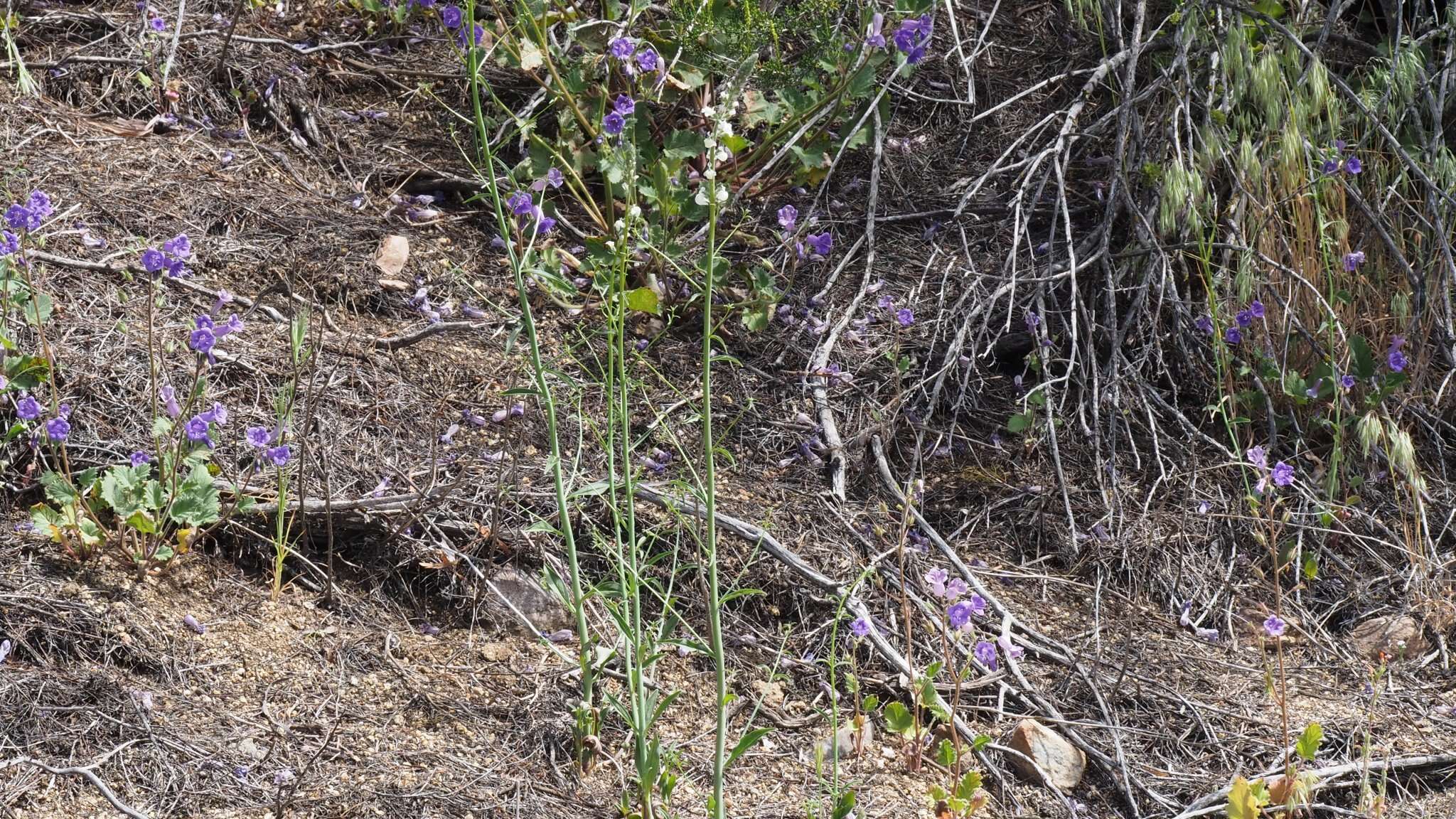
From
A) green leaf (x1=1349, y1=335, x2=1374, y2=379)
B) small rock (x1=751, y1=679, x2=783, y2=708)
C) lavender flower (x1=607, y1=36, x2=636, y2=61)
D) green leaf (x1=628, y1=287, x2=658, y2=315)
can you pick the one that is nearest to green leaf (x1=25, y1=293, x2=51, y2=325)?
green leaf (x1=628, y1=287, x2=658, y2=315)

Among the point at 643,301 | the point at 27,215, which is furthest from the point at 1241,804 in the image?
the point at 27,215

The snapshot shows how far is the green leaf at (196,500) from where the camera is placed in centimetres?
215

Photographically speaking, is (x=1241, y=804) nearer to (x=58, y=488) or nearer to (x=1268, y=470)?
(x=1268, y=470)

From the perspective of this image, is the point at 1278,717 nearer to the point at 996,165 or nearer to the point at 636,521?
the point at 636,521

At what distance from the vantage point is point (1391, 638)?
2.49m

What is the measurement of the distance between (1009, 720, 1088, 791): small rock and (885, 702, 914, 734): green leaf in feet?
0.68

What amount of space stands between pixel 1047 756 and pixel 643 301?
1319mm

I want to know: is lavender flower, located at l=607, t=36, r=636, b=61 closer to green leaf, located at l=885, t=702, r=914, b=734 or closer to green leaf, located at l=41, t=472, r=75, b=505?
green leaf, located at l=41, t=472, r=75, b=505

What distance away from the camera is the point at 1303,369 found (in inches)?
117

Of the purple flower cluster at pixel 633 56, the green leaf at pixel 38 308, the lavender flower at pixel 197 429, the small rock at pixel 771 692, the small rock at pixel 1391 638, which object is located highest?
the purple flower cluster at pixel 633 56

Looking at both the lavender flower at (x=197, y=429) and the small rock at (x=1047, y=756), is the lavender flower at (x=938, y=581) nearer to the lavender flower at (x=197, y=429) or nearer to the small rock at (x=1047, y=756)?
the small rock at (x=1047, y=756)

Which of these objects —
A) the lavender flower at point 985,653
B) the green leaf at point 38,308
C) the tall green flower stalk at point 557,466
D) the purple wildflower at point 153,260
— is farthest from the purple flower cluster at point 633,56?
the lavender flower at point 985,653

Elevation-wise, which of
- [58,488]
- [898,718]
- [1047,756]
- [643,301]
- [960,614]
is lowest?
[1047,756]

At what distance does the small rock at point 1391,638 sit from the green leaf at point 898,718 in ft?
3.39
